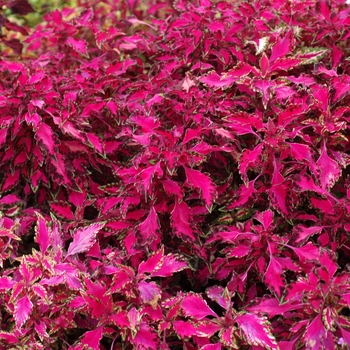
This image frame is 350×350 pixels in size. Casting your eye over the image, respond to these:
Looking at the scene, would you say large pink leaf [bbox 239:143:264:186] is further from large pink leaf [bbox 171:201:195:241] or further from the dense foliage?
large pink leaf [bbox 171:201:195:241]

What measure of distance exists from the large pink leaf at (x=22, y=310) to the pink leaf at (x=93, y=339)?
14 centimetres

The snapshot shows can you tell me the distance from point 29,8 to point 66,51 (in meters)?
0.34

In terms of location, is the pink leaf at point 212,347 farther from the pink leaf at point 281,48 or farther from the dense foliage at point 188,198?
the pink leaf at point 281,48

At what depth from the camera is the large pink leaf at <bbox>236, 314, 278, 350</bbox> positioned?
1.09 meters

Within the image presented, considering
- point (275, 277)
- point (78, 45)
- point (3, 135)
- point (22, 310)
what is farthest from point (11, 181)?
point (275, 277)

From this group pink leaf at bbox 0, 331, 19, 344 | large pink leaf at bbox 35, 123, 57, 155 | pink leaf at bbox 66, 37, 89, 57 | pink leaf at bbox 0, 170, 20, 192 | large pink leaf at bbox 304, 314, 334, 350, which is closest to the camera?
A: large pink leaf at bbox 304, 314, 334, 350

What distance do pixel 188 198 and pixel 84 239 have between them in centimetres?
28

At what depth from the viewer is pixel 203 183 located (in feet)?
4.18

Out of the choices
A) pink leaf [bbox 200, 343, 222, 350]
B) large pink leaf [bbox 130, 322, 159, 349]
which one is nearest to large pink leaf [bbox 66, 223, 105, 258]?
large pink leaf [bbox 130, 322, 159, 349]

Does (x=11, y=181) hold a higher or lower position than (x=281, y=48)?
lower

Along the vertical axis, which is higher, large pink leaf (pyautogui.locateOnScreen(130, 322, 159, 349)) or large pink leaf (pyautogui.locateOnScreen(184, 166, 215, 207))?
large pink leaf (pyautogui.locateOnScreen(184, 166, 215, 207))

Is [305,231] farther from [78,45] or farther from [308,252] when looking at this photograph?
[78,45]

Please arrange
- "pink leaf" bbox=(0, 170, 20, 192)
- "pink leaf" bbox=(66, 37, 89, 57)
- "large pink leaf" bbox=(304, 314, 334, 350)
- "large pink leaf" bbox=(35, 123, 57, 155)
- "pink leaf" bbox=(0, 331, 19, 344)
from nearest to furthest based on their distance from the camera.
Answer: "large pink leaf" bbox=(304, 314, 334, 350) → "pink leaf" bbox=(0, 331, 19, 344) → "large pink leaf" bbox=(35, 123, 57, 155) → "pink leaf" bbox=(0, 170, 20, 192) → "pink leaf" bbox=(66, 37, 89, 57)

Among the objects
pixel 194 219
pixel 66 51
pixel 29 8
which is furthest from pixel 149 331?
pixel 29 8
